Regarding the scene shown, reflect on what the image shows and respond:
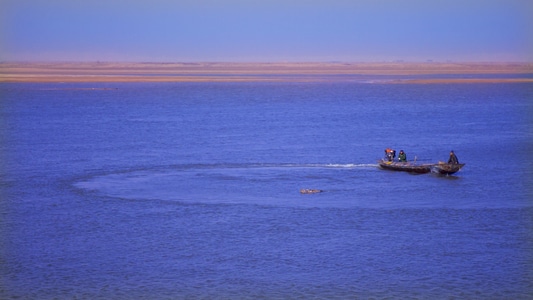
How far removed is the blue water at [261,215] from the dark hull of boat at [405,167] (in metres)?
0.38

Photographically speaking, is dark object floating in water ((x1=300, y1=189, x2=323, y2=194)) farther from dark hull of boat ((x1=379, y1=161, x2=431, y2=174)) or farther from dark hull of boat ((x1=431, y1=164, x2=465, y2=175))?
dark hull of boat ((x1=431, y1=164, x2=465, y2=175))

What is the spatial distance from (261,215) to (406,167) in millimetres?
10413

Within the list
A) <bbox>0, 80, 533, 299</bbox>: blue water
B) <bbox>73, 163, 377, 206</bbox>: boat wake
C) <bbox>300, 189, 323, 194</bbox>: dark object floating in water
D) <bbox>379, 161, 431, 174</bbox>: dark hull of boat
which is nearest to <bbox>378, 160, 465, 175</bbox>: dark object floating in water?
<bbox>379, 161, 431, 174</bbox>: dark hull of boat

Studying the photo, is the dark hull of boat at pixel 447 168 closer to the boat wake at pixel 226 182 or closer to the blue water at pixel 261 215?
the blue water at pixel 261 215

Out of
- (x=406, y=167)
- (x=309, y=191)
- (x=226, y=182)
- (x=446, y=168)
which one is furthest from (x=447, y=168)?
(x=226, y=182)

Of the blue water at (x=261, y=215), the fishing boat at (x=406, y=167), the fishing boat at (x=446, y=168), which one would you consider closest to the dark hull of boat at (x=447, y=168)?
the fishing boat at (x=446, y=168)

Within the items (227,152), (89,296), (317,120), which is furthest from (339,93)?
(89,296)

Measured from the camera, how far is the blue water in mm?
19672

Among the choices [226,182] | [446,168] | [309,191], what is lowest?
[226,182]

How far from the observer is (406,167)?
1366 inches

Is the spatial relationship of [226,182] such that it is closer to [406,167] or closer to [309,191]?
[309,191]

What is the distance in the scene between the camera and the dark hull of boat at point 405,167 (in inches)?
1352

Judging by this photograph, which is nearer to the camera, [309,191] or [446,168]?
[309,191]

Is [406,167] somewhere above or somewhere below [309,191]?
above
